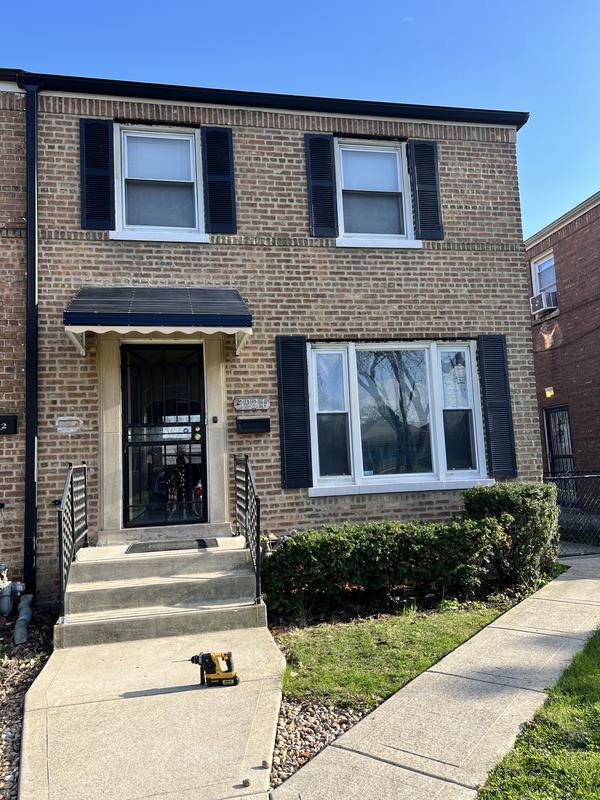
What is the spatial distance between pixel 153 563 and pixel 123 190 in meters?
4.74

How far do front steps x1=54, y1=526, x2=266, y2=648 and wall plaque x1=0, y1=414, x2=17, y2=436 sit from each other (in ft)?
5.53

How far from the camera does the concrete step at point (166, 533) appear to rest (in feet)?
23.7

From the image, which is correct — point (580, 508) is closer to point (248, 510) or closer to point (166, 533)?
point (248, 510)

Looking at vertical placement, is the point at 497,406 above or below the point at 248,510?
above

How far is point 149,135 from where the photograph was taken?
8086 mm

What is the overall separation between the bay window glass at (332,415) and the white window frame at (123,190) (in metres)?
2.30

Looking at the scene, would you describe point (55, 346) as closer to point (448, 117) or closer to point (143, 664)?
point (143, 664)

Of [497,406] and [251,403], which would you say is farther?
[497,406]

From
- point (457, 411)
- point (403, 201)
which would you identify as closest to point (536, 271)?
point (403, 201)

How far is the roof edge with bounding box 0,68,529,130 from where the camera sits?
7.68 metres

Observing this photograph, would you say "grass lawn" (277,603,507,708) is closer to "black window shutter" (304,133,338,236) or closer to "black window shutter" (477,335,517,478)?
"black window shutter" (477,335,517,478)

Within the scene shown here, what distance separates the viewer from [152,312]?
6785 millimetres

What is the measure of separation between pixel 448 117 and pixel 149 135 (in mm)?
4223

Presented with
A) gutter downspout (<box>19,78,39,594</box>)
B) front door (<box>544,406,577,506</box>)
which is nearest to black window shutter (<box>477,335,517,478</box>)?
gutter downspout (<box>19,78,39,594</box>)
